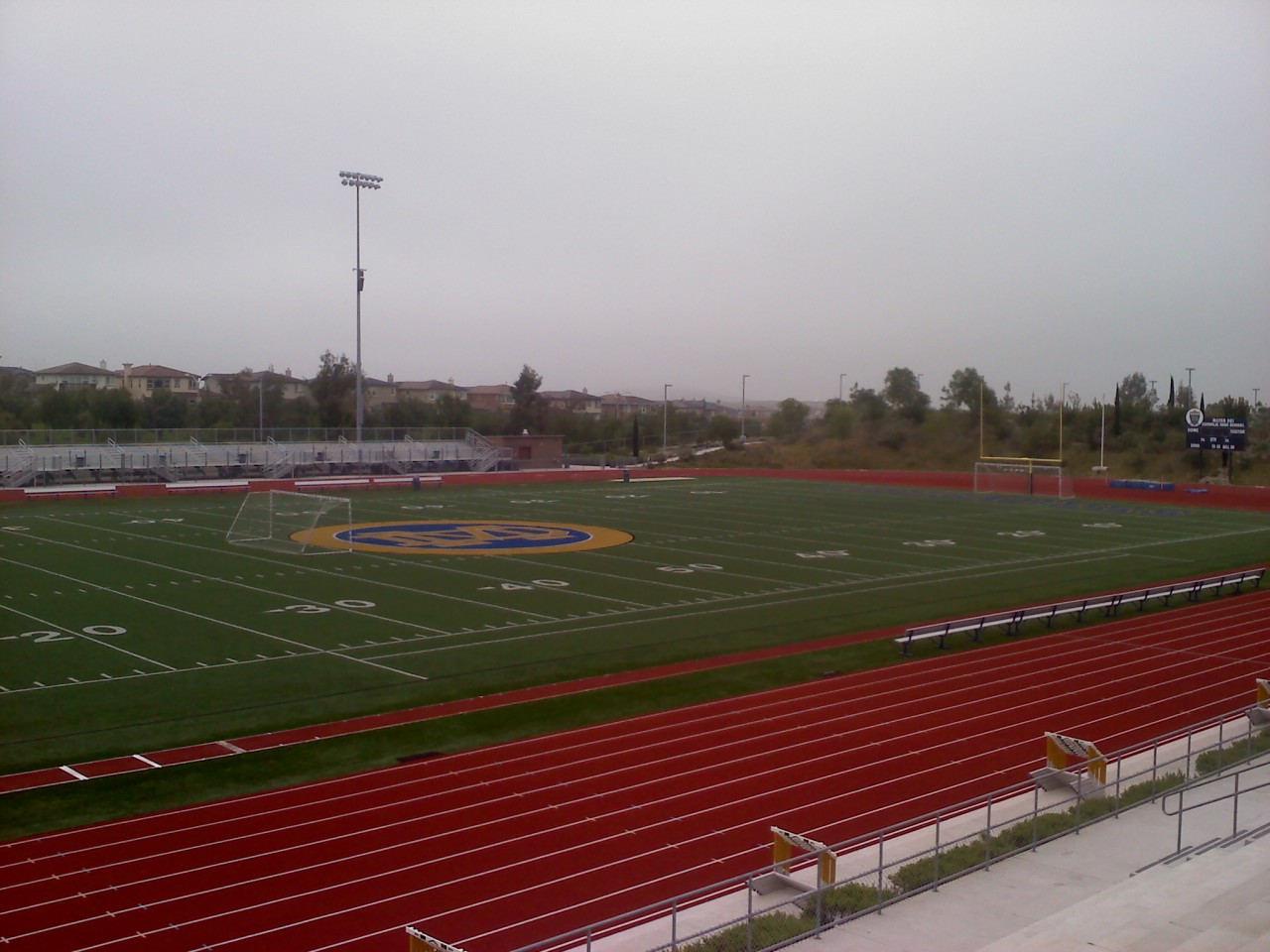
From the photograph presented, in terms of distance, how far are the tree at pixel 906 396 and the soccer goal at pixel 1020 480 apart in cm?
3313

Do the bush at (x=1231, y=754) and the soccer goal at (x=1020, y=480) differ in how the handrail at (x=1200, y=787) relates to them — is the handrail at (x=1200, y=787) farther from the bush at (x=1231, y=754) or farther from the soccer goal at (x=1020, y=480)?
the soccer goal at (x=1020, y=480)

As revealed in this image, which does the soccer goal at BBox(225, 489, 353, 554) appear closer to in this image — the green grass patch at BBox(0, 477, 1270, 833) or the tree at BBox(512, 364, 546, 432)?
the green grass patch at BBox(0, 477, 1270, 833)

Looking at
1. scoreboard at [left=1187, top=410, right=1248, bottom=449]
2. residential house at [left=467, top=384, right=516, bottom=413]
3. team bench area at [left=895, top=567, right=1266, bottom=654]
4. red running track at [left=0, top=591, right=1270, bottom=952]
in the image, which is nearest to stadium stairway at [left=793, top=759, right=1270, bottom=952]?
red running track at [left=0, top=591, right=1270, bottom=952]

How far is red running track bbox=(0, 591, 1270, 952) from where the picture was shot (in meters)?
9.52

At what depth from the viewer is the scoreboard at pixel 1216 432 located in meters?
49.2

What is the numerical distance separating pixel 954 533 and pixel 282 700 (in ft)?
89.2

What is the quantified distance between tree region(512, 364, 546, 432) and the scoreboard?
5463 cm

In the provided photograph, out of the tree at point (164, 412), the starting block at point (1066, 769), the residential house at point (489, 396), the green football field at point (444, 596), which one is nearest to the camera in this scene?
the starting block at point (1066, 769)

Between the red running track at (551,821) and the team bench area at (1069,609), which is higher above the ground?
the team bench area at (1069,609)

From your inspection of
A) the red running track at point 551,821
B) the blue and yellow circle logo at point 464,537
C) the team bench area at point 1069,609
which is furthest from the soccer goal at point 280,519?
the red running track at point 551,821

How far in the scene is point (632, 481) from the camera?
198 ft

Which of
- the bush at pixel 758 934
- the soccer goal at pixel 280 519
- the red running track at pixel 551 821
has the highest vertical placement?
the soccer goal at pixel 280 519

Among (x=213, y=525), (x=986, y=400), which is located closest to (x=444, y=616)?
(x=213, y=525)

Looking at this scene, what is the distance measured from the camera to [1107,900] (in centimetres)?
908
